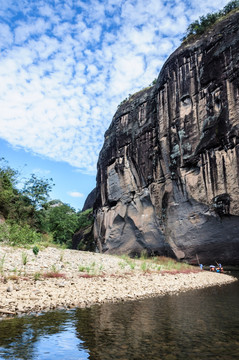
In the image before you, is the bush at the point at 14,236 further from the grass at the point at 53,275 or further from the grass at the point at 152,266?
the grass at the point at 53,275

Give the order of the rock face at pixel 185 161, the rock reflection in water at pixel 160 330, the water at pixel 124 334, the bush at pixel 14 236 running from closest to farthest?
the water at pixel 124 334
the rock reflection in water at pixel 160 330
the bush at pixel 14 236
the rock face at pixel 185 161

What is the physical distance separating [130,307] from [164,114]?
26.6 metres

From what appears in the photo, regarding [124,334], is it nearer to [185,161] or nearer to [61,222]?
[185,161]

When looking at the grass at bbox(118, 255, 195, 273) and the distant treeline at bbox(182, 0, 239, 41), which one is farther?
the distant treeline at bbox(182, 0, 239, 41)

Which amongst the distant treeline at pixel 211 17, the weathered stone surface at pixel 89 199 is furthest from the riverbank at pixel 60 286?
the weathered stone surface at pixel 89 199

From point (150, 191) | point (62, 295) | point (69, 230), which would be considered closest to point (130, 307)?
point (62, 295)

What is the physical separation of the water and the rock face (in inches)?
723

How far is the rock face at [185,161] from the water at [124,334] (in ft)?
60.2

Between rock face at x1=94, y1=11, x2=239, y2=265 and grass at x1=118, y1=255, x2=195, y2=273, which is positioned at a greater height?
rock face at x1=94, y1=11, x2=239, y2=265

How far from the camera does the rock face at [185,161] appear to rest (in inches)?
965

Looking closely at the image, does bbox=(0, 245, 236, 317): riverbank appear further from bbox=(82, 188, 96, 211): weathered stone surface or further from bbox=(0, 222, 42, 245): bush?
bbox=(82, 188, 96, 211): weathered stone surface

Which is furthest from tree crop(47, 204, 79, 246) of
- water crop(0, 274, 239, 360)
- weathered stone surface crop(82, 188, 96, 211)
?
water crop(0, 274, 239, 360)

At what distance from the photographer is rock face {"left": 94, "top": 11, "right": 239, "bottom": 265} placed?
80.4 ft

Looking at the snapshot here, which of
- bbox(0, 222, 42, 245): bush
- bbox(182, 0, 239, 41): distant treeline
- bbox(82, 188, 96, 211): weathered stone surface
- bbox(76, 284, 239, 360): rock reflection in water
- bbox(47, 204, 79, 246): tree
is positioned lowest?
bbox(76, 284, 239, 360): rock reflection in water
